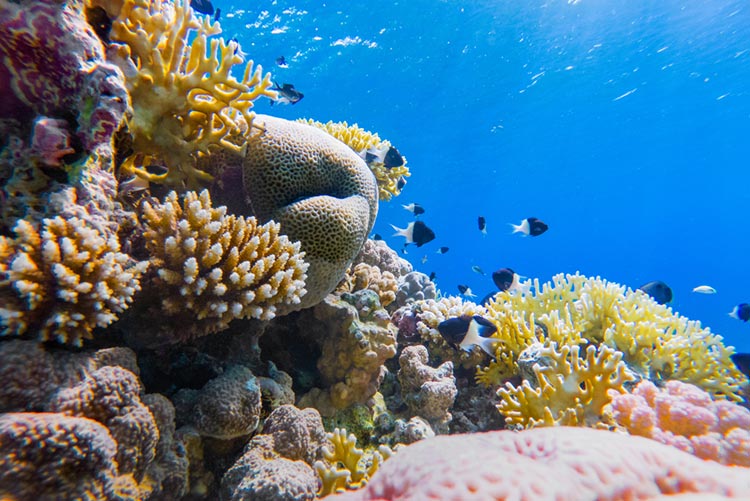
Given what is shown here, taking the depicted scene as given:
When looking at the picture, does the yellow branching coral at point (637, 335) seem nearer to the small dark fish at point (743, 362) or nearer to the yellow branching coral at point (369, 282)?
the small dark fish at point (743, 362)

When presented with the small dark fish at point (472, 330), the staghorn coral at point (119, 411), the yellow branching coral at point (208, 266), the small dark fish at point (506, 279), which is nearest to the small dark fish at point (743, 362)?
the small dark fish at point (506, 279)

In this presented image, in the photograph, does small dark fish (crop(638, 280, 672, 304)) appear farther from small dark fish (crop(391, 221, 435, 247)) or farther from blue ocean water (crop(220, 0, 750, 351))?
blue ocean water (crop(220, 0, 750, 351))

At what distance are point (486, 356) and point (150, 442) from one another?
374 cm

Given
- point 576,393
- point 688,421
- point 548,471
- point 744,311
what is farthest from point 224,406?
point 744,311

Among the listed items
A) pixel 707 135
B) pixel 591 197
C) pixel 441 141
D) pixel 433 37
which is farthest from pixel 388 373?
pixel 591 197

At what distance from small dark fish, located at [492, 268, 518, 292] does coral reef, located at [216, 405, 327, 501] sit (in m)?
3.99

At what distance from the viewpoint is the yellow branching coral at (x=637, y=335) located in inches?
164

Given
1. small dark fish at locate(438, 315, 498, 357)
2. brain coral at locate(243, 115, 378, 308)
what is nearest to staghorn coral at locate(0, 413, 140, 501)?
brain coral at locate(243, 115, 378, 308)

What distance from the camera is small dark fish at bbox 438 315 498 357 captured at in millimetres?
4215

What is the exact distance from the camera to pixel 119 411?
1.98 metres

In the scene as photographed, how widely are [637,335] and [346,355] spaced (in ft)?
11.3

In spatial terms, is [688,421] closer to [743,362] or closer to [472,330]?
[472,330]

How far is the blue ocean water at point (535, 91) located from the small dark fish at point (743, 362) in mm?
8987

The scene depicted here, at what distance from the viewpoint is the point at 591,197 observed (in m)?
75.2
